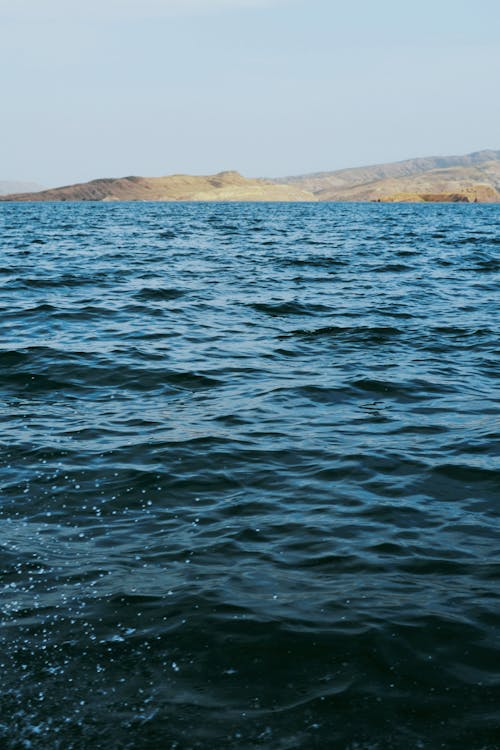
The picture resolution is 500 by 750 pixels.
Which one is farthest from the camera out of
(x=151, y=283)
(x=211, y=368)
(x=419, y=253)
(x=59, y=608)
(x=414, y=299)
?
(x=419, y=253)

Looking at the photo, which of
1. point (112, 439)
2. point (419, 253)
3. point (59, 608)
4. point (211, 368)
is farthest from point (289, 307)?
point (419, 253)

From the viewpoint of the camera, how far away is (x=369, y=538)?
6.44 metres

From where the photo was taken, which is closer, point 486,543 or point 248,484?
point 486,543

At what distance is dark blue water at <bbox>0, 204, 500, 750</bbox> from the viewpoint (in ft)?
13.8

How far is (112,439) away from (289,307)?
1124 cm

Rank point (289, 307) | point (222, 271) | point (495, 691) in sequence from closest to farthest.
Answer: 1. point (495, 691)
2. point (289, 307)
3. point (222, 271)

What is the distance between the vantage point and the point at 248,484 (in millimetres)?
7770

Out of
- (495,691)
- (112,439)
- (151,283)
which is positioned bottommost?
(495,691)

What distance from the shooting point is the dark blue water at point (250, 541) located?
4.20m

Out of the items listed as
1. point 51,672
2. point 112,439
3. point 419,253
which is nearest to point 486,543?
point 51,672

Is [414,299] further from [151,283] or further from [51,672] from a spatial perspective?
[51,672]

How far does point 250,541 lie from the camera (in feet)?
21.0

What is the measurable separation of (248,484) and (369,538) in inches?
69.2

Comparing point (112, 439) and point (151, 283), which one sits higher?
point (151, 283)
